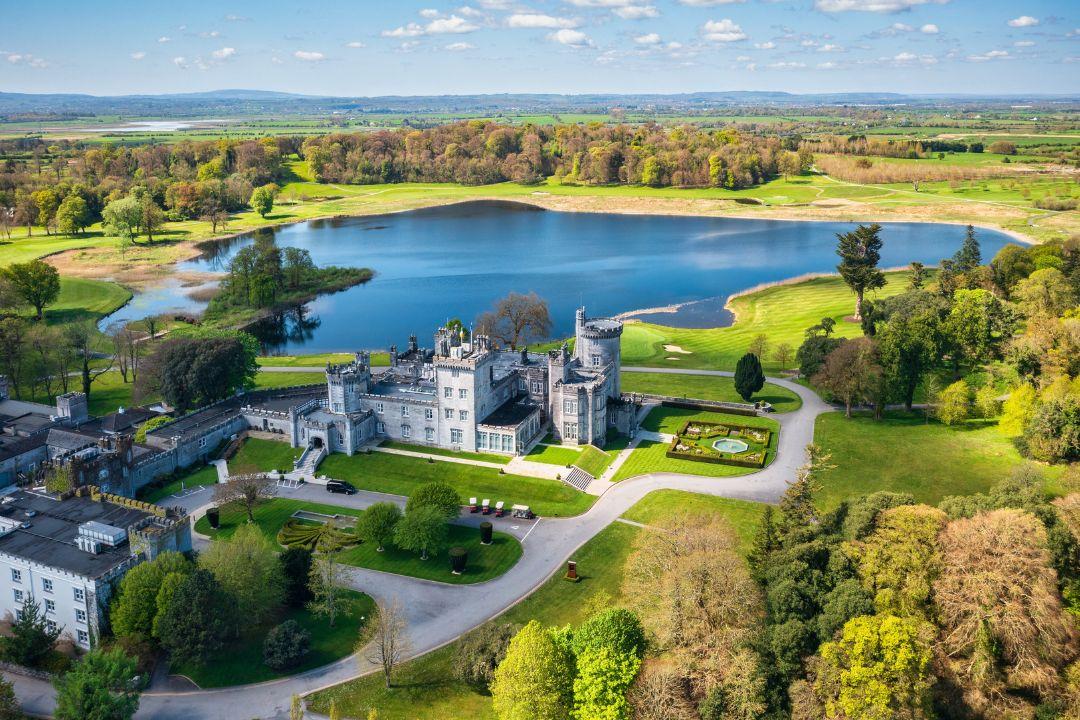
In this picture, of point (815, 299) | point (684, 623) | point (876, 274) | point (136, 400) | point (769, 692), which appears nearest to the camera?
point (769, 692)

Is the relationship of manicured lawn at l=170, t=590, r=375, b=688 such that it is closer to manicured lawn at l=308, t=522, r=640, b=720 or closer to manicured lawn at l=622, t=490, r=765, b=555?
manicured lawn at l=308, t=522, r=640, b=720

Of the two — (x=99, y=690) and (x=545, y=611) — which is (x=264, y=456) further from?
(x=99, y=690)

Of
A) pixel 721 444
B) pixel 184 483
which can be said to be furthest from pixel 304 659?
pixel 721 444

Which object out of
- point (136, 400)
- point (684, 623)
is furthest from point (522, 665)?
point (136, 400)

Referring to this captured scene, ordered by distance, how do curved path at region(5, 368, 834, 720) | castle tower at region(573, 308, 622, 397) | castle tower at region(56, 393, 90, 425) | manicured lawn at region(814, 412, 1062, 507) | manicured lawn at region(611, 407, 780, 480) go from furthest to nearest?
castle tower at region(573, 308, 622, 397)
castle tower at region(56, 393, 90, 425)
manicured lawn at region(611, 407, 780, 480)
manicured lawn at region(814, 412, 1062, 507)
curved path at region(5, 368, 834, 720)

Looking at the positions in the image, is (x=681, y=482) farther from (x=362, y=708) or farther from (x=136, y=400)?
(x=136, y=400)

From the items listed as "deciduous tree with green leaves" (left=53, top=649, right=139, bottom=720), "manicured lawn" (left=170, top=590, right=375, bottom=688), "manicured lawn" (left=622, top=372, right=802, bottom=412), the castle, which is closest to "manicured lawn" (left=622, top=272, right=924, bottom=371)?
"manicured lawn" (left=622, top=372, right=802, bottom=412)
